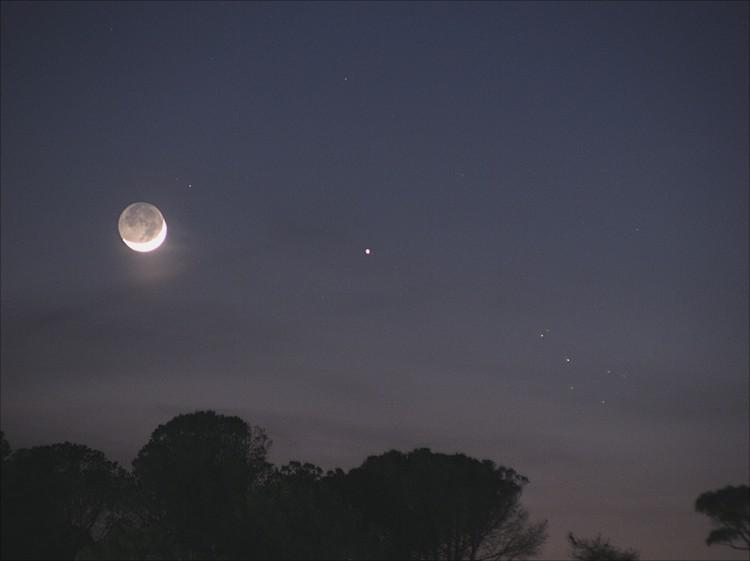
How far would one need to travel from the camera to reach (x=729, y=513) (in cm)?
4553

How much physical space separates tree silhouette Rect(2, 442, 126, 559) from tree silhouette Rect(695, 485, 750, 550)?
38114 millimetres

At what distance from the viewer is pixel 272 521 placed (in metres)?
42.8

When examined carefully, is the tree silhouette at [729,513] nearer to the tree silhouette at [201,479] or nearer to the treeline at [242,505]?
the treeline at [242,505]

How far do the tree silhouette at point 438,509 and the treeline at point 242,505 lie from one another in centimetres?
7

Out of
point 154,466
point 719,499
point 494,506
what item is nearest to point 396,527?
point 494,506

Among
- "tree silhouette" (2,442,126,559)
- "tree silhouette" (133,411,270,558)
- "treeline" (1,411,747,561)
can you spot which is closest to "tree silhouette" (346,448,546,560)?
"treeline" (1,411,747,561)

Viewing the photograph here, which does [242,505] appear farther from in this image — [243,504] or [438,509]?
[438,509]

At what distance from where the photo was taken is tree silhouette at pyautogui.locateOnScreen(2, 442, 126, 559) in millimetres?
39719

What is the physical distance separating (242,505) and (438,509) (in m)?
14.2

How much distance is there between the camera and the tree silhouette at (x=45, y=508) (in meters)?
39.7

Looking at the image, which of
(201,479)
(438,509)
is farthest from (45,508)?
(438,509)

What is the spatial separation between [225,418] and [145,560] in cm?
1601

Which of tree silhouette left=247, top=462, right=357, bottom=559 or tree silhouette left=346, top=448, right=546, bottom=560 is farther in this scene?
tree silhouette left=346, top=448, right=546, bottom=560

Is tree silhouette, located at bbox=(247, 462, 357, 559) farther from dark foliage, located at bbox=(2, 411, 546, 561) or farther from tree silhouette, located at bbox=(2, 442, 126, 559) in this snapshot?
tree silhouette, located at bbox=(2, 442, 126, 559)
